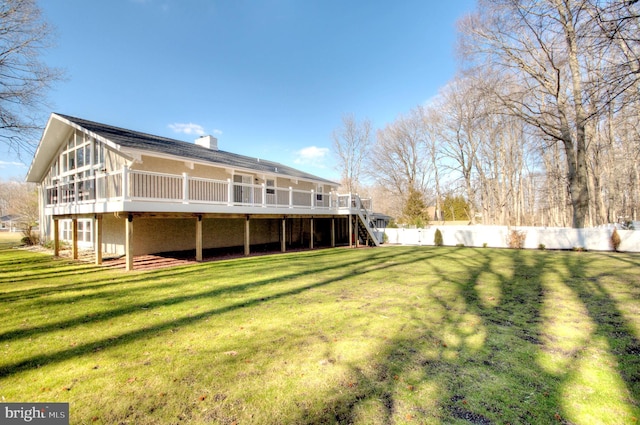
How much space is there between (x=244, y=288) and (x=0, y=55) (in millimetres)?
18042

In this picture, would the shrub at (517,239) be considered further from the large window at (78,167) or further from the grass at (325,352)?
the large window at (78,167)

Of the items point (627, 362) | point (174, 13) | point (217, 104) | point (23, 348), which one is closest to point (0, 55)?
point (174, 13)

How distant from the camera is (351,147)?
37000 millimetres

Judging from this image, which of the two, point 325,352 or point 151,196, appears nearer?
point 325,352

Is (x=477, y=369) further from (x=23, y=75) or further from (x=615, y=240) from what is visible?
(x=23, y=75)

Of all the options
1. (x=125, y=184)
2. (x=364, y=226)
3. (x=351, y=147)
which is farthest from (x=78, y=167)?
(x=351, y=147)

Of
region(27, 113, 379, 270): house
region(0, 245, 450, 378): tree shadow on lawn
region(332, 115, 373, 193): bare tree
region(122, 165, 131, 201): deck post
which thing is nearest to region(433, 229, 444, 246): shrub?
region(27, 113, 379, 270): house

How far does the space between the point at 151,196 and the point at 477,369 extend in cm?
1055

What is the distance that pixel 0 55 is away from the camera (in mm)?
13586

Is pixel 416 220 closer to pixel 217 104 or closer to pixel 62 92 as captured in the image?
pixel 217 104

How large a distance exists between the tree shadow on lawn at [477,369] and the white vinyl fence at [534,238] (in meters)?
12.2

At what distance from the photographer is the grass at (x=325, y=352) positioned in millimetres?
2449

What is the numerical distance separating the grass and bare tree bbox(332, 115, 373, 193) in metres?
31.1

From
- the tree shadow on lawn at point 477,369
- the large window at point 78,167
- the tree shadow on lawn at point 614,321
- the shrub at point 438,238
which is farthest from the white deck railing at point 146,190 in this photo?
the shrub at point 438,238
